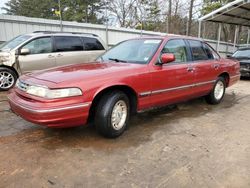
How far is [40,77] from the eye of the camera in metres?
3.51

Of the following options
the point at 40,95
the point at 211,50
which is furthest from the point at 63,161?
the point at 211,50

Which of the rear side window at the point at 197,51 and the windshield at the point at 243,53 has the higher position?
the rear side window at the point at 197,51

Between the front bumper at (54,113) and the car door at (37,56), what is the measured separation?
12.5 ft

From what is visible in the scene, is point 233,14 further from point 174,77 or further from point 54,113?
point 54,113

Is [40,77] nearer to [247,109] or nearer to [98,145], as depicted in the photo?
[98,145]

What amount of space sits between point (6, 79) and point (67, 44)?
209 centimetres

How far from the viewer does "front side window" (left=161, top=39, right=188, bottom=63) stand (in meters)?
4.66

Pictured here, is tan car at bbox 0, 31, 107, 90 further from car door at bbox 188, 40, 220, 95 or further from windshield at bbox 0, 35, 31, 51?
car door at bbox 188, 40, 220, 95

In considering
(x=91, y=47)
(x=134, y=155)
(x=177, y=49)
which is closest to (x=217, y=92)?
(x=177, y=49)

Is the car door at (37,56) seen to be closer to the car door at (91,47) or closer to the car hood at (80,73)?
the car door at (91,47)

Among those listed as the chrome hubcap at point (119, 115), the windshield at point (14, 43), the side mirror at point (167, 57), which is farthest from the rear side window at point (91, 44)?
the chrome hubcap at point (119, 115)

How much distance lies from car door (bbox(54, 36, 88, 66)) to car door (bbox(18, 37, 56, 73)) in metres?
0.20

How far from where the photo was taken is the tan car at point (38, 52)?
6770 millimetres

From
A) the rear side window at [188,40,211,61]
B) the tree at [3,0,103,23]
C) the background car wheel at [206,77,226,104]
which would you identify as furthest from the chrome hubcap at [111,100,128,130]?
the tree at [3,0,103,23]
